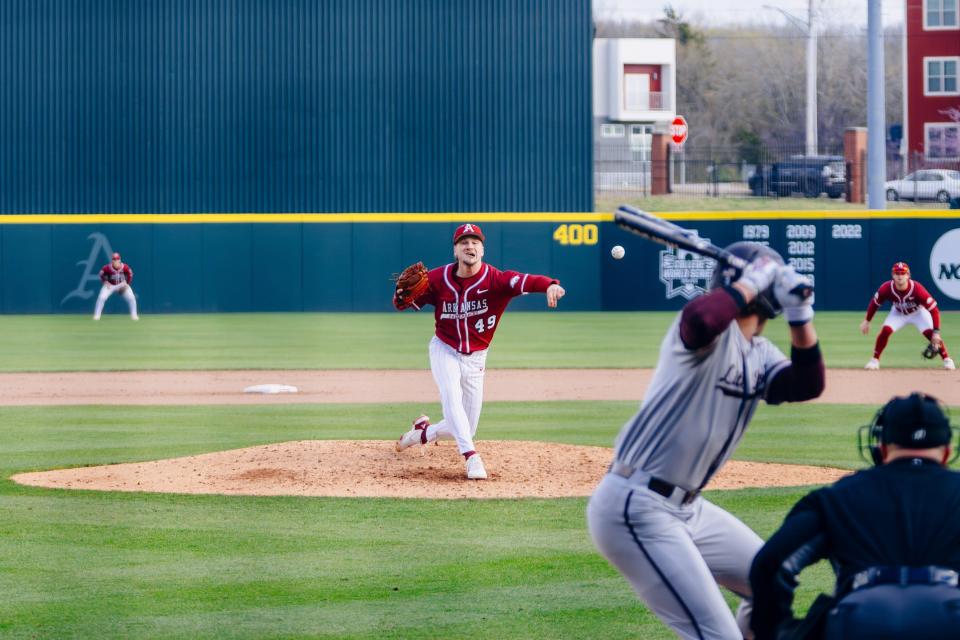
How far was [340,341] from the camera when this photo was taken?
25578mm

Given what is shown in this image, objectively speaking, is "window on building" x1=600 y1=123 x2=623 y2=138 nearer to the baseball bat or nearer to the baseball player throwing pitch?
A: the baseball player throwing pitch

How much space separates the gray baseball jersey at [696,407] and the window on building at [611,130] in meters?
72.3

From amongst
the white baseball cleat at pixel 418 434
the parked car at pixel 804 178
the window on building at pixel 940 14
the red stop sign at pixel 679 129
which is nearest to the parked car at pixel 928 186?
the parked car at pixel 804 178

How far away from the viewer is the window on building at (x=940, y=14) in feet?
197

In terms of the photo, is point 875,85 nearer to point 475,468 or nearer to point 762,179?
point 762,179

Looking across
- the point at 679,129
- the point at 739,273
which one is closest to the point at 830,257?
the point at 679,129

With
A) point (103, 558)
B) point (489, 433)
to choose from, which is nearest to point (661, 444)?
point (103, 558)

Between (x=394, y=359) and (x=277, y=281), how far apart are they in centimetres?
1323

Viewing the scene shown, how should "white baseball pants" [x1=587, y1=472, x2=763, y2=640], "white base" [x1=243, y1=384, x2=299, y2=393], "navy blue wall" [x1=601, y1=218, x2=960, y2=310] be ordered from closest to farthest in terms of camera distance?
"white baseball pants" [x1=587, y1=472, x2=763, y2=640] < "white base" [x1=243, y1=384, x2=299, y2=393] < "navy blue wall" [x1=601, y1=218, x2=960, y2=310]

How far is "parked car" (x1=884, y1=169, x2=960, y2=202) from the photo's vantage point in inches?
1756

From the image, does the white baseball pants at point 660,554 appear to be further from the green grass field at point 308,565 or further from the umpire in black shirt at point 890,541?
the green grass field at point 308,565

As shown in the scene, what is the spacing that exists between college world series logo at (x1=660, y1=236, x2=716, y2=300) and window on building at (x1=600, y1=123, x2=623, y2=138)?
1712 inches

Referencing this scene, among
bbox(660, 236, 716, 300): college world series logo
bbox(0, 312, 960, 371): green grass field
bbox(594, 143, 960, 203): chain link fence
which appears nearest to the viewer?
bbox(0, 312, 960, 371): green grass field

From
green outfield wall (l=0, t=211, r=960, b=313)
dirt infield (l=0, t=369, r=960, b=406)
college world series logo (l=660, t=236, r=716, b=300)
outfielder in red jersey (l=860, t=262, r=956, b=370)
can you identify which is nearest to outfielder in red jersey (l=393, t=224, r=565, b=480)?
dirt infield (l=0, t=369, r=960, b=406)
